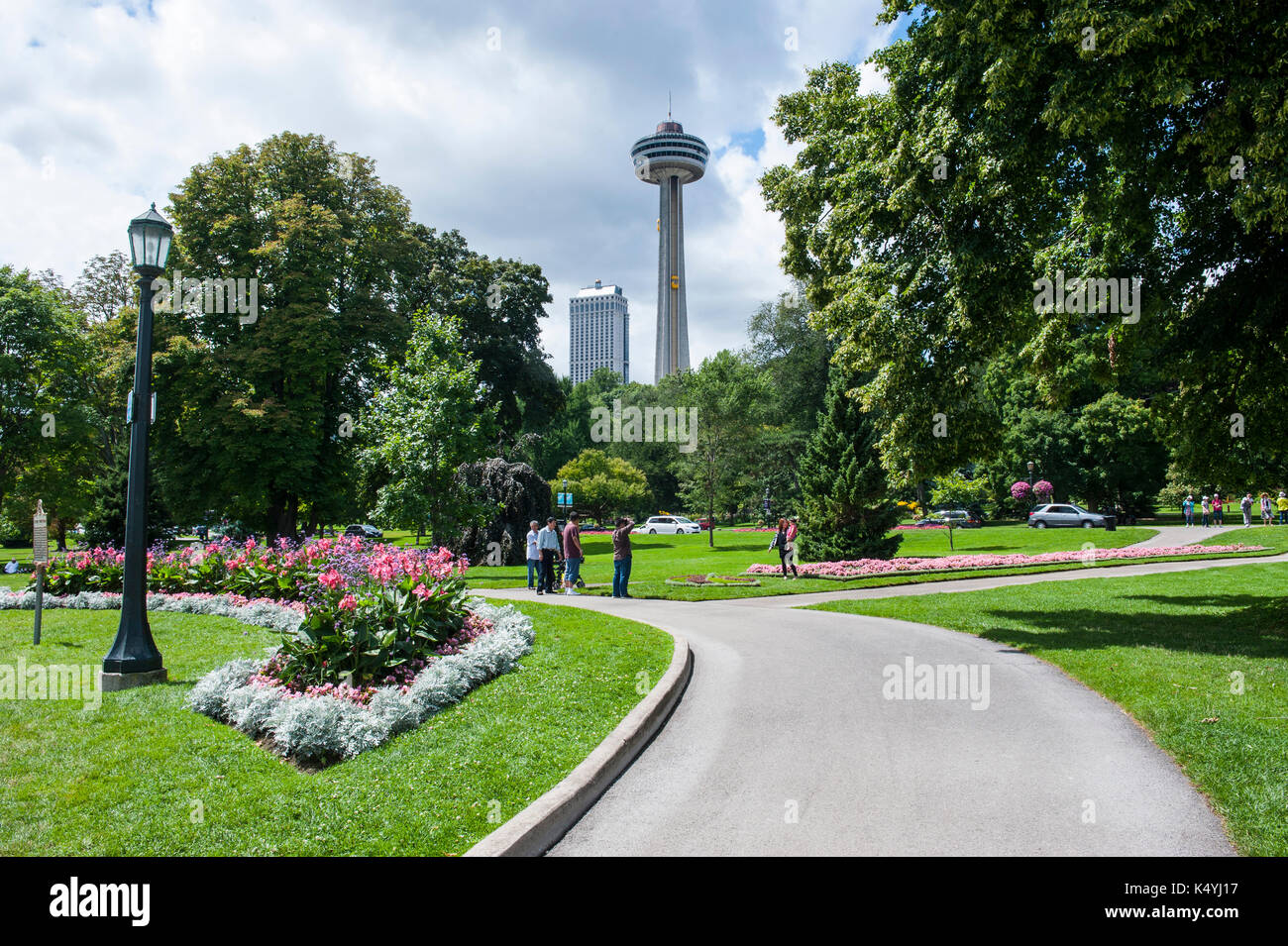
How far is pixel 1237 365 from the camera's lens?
38.2ft

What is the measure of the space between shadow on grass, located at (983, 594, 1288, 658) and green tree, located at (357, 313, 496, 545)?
16692 millimetres

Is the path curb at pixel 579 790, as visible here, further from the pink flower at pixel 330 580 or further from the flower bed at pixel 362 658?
the pink flower at pixel 330 580

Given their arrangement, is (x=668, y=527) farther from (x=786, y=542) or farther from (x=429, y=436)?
(x=429, y=436)

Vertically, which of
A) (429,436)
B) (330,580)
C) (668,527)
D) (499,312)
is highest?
(499,312)

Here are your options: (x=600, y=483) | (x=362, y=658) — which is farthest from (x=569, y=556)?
(x=600, y=483)

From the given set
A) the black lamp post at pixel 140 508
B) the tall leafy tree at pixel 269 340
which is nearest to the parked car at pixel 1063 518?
the tall leafy tree at pixel 269 340

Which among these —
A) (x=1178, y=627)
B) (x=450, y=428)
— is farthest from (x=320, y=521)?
(x=1178, y=627)

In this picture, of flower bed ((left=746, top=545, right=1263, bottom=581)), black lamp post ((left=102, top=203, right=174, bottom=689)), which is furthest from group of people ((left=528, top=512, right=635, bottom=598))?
black lamp post ((left=102, top=203, right=174, bottom=689))

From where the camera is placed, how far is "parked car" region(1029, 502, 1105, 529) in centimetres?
4209

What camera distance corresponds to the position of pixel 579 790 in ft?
17.1

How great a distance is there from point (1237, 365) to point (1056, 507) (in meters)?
35.5

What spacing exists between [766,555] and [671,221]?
118 m

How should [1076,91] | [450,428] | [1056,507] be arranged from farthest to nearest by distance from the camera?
[1056,507]
[450,428]
[1076,91]
